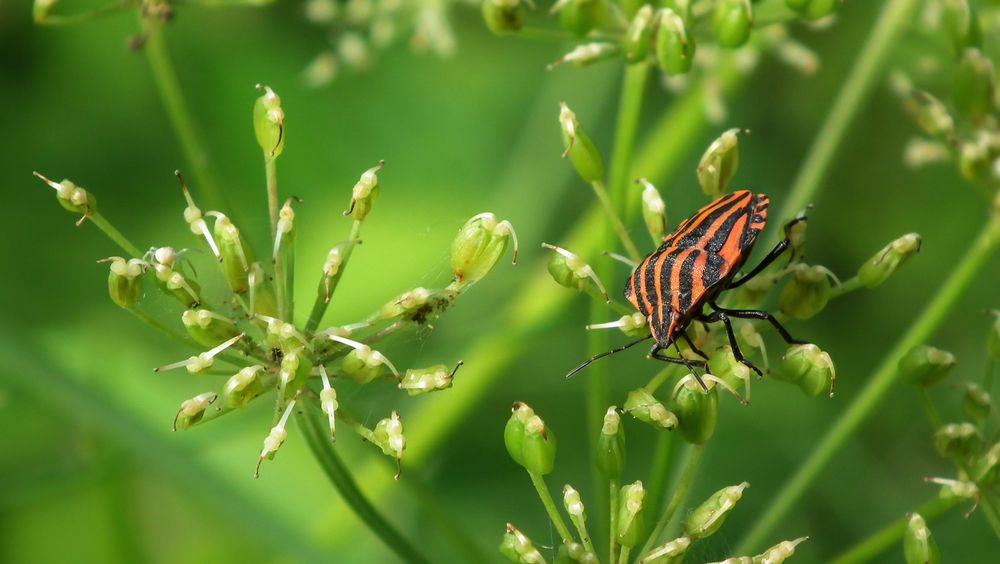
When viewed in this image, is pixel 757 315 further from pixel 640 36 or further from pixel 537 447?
pixel 640 36

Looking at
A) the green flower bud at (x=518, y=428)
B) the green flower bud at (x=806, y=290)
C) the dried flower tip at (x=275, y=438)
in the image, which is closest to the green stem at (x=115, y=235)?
the dried flower tip at (x=275, y=438)

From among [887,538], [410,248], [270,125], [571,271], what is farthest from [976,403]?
[410,248]

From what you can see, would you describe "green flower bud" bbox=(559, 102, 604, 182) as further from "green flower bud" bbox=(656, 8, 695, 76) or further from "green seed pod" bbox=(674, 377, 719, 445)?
"green seed pod" bbox=(674, 377, 719, 445)

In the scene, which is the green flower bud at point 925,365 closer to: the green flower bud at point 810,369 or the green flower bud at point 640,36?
the green flower bud at point 810,369

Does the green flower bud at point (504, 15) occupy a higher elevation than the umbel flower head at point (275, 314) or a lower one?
higher

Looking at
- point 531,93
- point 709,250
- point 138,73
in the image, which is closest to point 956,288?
point 709,250

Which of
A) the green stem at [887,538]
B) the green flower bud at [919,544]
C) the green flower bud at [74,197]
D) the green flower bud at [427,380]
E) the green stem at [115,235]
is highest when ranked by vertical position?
the green flower bud at [74,197]

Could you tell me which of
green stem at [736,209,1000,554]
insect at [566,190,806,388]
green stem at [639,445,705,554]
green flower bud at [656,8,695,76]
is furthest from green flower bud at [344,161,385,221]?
green stem at [736,209,1000,554]
